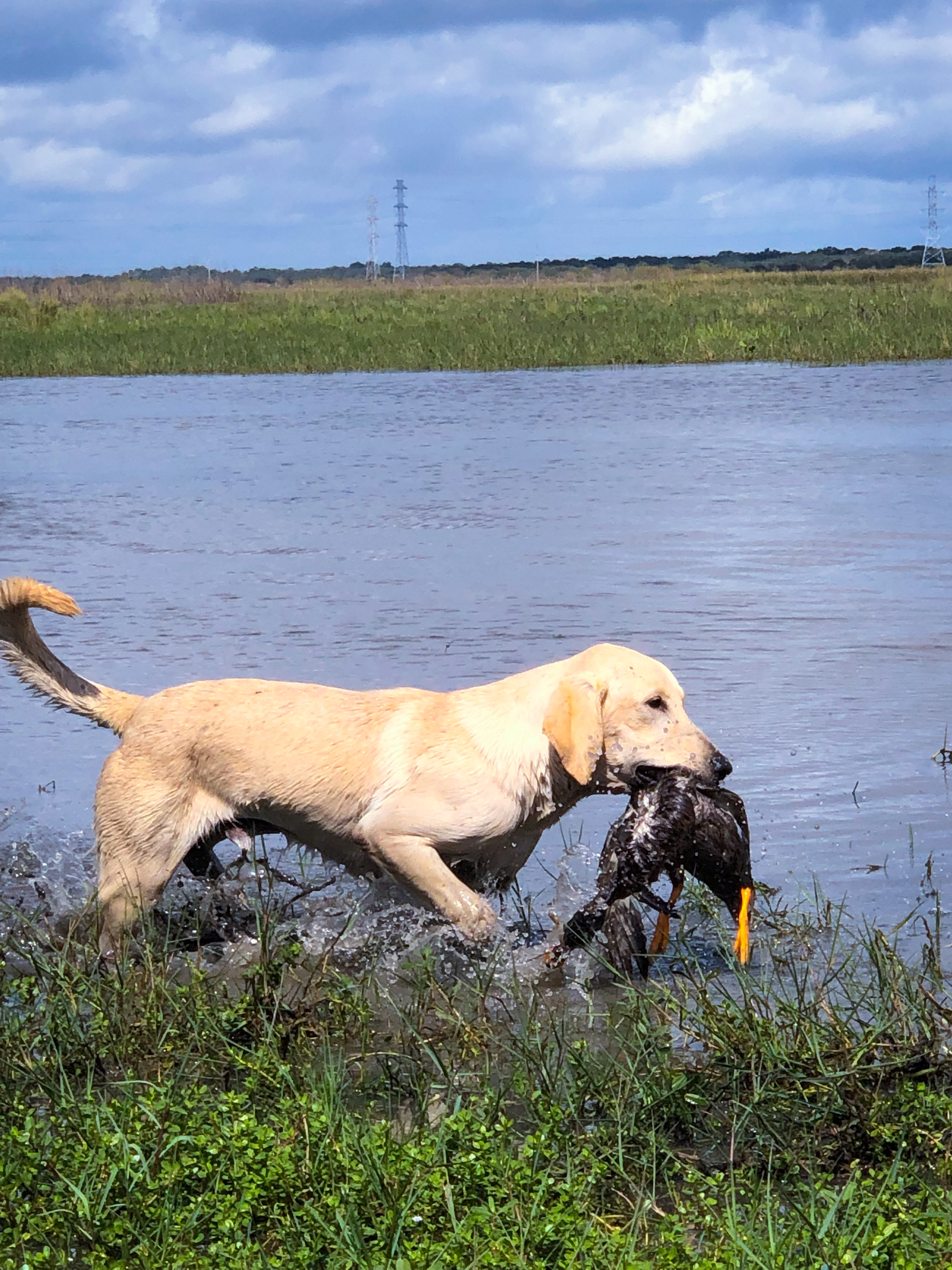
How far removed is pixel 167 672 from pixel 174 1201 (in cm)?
566

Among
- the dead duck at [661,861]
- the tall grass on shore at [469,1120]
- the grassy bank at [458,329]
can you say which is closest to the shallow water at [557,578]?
the dead duck at [661,861]

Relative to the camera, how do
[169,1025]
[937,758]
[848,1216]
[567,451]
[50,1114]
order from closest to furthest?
[848,1216], [50,1114], [169,1025], [937,758], [567,451]

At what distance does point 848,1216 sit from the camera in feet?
11.1

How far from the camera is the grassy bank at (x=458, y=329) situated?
112 ft

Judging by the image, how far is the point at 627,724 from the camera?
5.33 m

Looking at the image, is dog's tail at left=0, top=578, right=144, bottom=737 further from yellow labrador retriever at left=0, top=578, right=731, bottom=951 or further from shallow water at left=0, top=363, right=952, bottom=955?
shallow water at left=0, top=363, right=952, bottom=955

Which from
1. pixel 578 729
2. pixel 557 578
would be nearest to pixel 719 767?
pixel 578 729

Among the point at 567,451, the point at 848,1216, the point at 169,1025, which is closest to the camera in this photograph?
the point at 848,1216

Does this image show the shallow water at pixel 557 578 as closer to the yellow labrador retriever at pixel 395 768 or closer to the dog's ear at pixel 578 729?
the yellow labrador retriever at pixel 395 768

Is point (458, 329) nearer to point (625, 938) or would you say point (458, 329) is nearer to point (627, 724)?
point (627, 724)

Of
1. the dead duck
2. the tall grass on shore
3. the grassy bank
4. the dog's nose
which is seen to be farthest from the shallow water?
the grassy bank

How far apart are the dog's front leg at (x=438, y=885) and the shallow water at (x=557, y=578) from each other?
0.69 metres

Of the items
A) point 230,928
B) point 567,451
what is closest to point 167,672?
point 230,928

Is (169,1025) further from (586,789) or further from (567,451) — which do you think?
(567,451)
